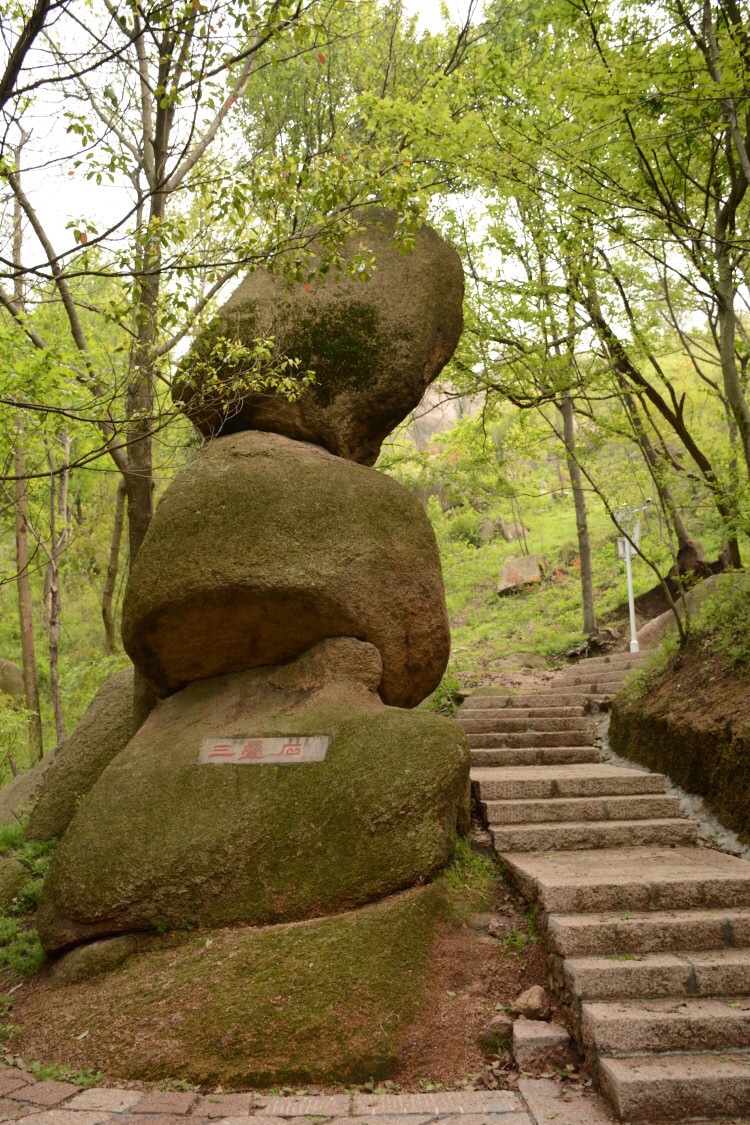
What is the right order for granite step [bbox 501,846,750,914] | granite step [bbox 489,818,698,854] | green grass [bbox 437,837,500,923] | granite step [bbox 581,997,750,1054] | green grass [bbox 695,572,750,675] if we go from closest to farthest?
1. granite step [bbox 581,997,750,1054]
2. granite step [bbox 501,846,750,914]
3. green grass [bbox 437,837,500,923]
4. granite step [bbox 489,818,698,854]
5. green grass [bbox 695,572,750,675]

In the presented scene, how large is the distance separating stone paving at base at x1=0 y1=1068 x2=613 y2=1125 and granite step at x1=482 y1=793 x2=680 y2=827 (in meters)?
2.35

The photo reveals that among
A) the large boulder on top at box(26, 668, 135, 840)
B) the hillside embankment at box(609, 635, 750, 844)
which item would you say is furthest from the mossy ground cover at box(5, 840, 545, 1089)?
the large boulder on top at box(26, 668, 135, 840)

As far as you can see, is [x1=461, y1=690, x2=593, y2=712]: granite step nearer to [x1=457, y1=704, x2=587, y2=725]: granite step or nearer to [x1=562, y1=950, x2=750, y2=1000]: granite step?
[x1=457, y1=704, x2=587, y2=725]: granite step

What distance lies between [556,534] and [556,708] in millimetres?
17805

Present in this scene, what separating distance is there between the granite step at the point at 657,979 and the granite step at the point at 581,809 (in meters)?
1.94

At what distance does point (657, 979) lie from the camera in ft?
12.6

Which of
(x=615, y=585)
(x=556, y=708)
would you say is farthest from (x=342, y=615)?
(x=615, y=585)

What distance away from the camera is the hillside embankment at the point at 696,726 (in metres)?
5.72

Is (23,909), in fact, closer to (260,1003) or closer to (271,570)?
(260,1003)

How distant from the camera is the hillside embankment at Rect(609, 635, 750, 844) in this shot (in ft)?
18.8

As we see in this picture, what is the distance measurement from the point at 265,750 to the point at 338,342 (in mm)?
3526

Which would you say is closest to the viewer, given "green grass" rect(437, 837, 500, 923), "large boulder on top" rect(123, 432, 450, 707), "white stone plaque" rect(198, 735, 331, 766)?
→ "green grass" rect(437, 837, 500, 923)

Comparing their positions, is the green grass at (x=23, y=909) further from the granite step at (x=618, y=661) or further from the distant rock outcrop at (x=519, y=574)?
the distant rock outcrop at (x=519, y=574)

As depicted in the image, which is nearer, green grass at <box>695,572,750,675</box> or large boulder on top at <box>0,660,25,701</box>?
green grass at <box>695,572,750,675</box>
